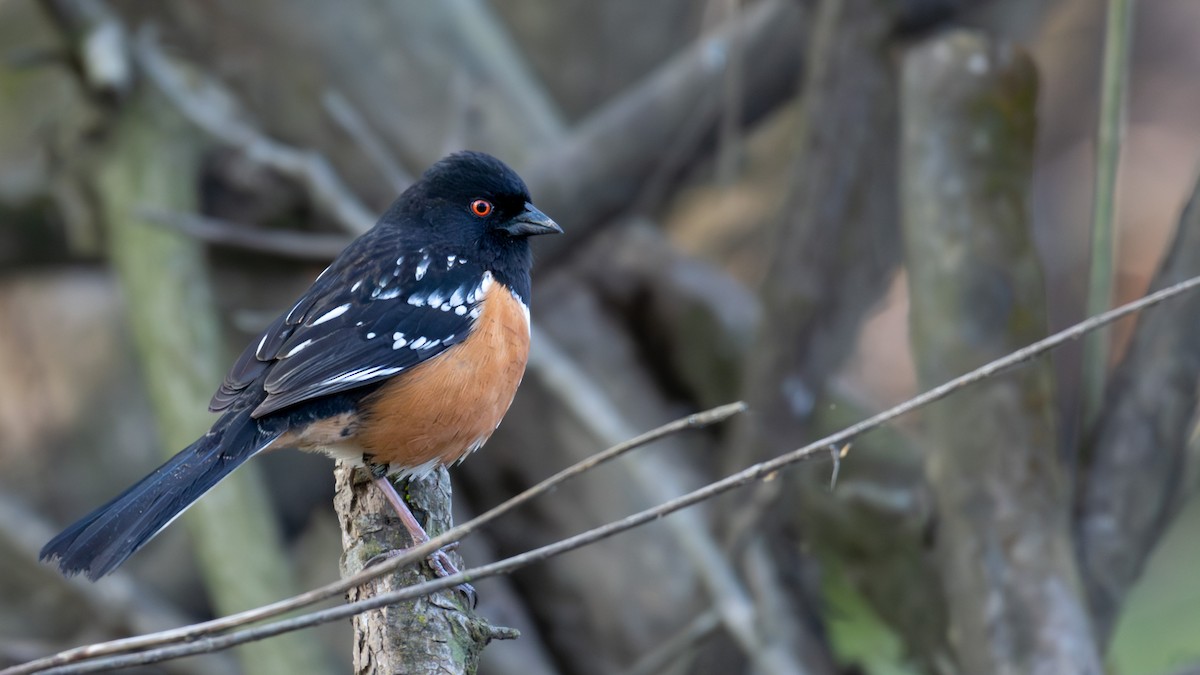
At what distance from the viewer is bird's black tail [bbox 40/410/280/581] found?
2.00 meters

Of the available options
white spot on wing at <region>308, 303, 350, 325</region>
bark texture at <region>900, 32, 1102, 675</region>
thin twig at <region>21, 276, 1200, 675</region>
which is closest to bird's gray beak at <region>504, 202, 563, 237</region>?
white spot on wing at <region>308, 303, 350, 325</region>

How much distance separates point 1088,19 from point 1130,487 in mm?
5263

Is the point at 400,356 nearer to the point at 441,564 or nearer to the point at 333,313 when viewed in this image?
the point at 333,313

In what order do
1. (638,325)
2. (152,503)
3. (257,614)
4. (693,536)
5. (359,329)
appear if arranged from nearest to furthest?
(257,614) → (152,503) → (359,329) → (693,536) → (638,325)

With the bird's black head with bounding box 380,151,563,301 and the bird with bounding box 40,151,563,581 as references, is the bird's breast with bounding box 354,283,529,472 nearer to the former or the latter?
the bird with bounding box 40,151,563,581

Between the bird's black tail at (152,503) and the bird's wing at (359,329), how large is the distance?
2.8 inches

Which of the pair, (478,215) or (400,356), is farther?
(478,215)

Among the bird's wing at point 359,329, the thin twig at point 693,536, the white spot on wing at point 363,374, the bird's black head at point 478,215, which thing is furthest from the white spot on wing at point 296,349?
the thin twig at point 693,536

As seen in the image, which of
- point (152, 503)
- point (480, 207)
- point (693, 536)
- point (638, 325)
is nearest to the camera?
point (152, 503)

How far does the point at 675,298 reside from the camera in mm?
4641

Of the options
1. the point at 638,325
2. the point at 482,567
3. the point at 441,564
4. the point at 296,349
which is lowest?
the point at 638,325

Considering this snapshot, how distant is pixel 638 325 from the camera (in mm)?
4832

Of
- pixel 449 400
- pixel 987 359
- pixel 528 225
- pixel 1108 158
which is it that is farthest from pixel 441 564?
pixel 1108 158

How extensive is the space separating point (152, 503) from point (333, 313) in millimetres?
669
